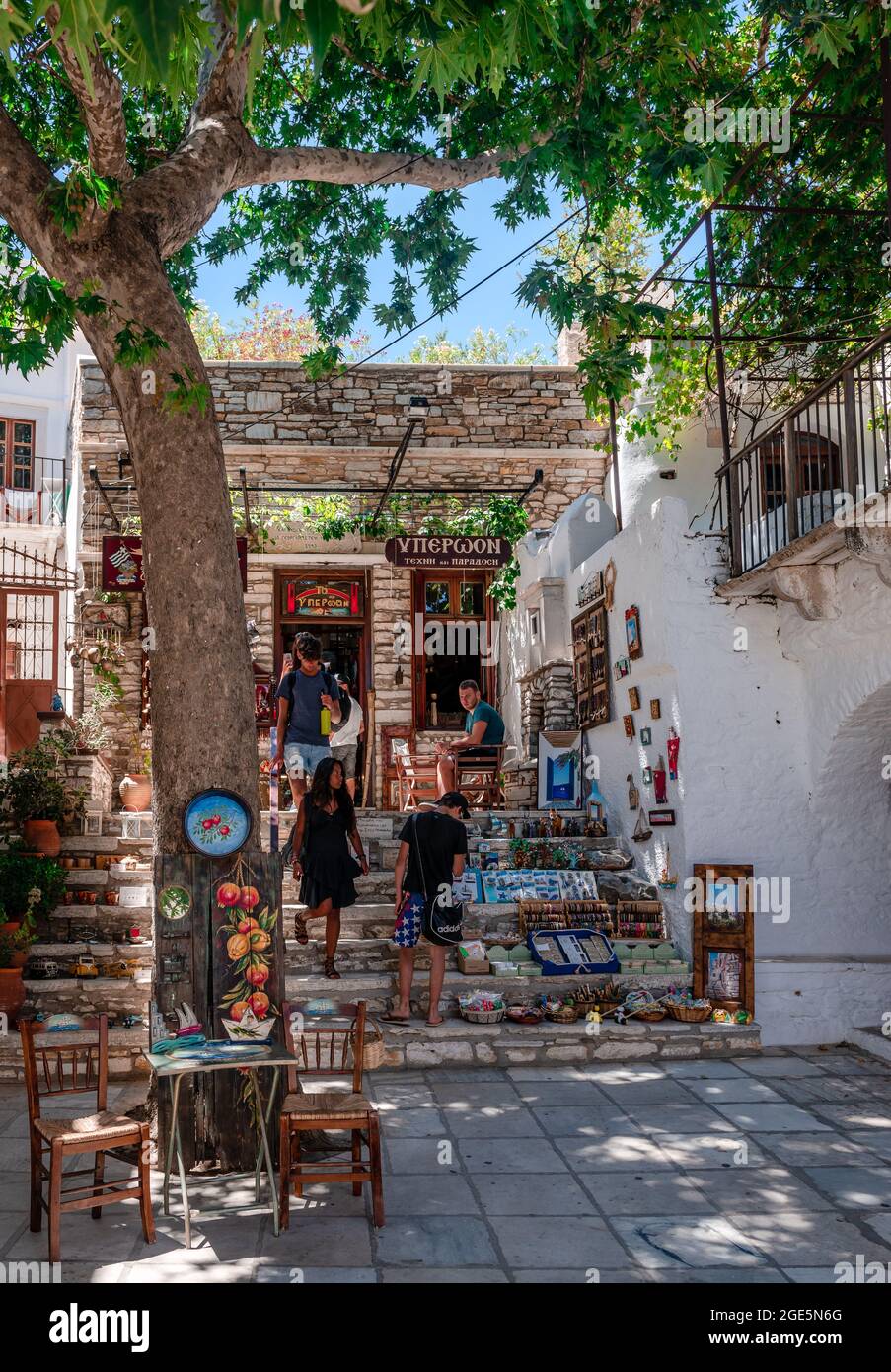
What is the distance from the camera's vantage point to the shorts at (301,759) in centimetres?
883

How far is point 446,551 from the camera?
39.9 feet

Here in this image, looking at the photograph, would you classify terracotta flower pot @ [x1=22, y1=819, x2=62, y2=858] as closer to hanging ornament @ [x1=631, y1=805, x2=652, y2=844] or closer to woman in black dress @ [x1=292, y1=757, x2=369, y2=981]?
woman in black dress @ [x1=292, y1=757, x2=369, y2=981]

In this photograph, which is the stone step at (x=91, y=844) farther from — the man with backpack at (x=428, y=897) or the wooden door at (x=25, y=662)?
the man with backpack at (x=428, y=897)

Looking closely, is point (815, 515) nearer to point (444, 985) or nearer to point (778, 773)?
point (778, 773)

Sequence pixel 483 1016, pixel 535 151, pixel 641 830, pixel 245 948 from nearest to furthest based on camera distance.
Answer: pixel 245 948
pixel 535 151
pixel 483 1016
pixel 641 830

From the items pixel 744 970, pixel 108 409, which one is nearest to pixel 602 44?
pixel 744 970

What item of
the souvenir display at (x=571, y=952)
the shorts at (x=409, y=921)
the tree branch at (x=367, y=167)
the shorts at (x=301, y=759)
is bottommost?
the souvenir display at (x=571, y=952)

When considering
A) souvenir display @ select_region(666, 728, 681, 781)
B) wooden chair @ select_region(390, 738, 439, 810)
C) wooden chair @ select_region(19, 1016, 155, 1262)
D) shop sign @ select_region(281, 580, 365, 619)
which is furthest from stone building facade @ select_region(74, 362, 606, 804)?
wooden chair @ select_region(19, 1016, 155, 1262)

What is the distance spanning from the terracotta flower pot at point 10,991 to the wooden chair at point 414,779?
17.7ft

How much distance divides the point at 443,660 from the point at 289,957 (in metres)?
6.89

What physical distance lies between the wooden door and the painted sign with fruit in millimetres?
5436

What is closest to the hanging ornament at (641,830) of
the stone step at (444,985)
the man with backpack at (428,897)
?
the stone step at (444,985)

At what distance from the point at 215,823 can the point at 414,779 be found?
7.29m

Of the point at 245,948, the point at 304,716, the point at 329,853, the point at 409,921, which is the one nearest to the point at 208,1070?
the point at 245,948
